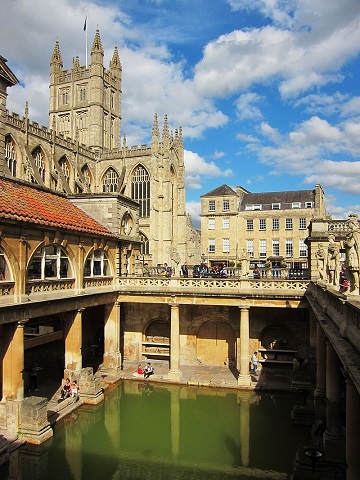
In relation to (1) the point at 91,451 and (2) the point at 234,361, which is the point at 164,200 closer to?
(2) the point at 234,361

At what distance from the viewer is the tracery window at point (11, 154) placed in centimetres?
4466

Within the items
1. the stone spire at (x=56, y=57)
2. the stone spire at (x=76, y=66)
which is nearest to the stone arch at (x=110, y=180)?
the stone spire at (x=76, y=66)

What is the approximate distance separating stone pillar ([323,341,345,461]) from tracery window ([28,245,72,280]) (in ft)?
42.0

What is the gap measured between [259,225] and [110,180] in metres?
23.1

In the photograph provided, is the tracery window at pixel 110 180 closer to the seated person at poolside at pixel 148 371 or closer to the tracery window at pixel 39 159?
the tracery window at pixel 39 159

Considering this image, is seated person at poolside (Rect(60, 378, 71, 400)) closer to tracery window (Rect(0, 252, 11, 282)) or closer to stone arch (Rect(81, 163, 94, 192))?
tracery window (Rect(0, 252, 11, 282))

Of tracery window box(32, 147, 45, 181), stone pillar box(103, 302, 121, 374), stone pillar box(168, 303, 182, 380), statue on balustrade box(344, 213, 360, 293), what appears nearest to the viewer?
statue on balustrade box(344, 213, 360, 293)

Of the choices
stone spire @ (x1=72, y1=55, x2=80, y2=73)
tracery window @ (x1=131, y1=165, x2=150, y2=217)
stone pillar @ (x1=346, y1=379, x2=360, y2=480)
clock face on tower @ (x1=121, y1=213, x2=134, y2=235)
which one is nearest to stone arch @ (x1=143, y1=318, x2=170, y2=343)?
clock face on tower @ (x1=121, y1=213, x2=134, y2=235)

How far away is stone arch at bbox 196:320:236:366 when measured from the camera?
27609 millimetres

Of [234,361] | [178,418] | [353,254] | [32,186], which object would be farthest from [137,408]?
[353,254]

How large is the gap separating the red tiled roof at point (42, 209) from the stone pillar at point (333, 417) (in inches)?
508

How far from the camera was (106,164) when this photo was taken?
62.1 metres

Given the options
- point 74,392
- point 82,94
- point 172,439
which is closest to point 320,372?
point 172,439

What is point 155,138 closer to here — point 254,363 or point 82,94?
point 82,94
